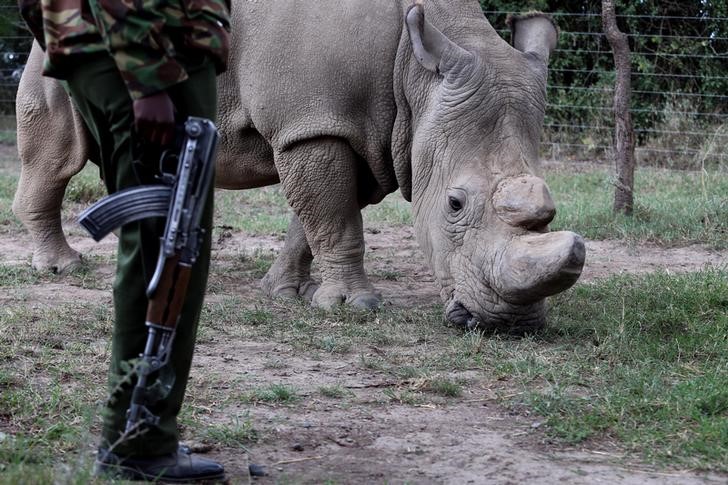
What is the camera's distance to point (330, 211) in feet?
20.8

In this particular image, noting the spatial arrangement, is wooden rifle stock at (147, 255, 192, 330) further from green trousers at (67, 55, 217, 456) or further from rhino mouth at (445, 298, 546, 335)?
rhino mouth at (445, 298, 546, 335)

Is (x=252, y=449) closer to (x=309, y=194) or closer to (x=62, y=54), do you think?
(x=62, y=54)

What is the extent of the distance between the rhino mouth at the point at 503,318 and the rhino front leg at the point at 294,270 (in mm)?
1573

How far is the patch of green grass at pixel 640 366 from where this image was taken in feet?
13.2

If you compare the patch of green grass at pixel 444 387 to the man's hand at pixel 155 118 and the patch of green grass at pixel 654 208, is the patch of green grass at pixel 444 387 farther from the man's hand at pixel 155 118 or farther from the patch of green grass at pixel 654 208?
the patch of green grass at pixel 654 208

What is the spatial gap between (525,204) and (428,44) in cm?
110

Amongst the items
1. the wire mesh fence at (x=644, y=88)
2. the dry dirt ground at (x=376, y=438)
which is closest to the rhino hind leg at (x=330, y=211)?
the dry dirt ground at (x=376, y=438)

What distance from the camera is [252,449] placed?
152 inches

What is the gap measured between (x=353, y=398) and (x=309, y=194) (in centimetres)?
200

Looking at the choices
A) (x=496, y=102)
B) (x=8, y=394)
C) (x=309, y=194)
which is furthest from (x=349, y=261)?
(x=8, y=394)

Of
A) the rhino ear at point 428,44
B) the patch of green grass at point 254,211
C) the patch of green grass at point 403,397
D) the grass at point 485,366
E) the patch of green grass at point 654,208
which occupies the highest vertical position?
the rhino ear at point 428,44

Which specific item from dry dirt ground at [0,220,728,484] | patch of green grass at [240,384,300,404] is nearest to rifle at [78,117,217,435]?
dry dirt ground at [0,220,728,484]

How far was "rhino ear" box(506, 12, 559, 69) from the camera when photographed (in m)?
6.24

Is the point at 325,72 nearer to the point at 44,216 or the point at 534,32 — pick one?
the point at 534,32
